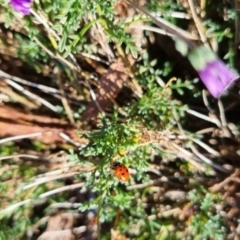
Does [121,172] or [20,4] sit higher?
[20,4]

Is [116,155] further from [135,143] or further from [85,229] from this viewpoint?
[85,229]

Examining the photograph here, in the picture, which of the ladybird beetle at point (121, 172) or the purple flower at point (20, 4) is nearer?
the purple flower at point (20, 4)

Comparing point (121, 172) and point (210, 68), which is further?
point (121, 172)

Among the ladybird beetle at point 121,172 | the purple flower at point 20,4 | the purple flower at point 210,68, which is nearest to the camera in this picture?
the purple flower at point 210,68

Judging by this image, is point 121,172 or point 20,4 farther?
point 121,172

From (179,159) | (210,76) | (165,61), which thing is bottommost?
(210,76)

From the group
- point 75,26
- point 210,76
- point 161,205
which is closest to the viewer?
point 210,76

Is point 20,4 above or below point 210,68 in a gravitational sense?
above

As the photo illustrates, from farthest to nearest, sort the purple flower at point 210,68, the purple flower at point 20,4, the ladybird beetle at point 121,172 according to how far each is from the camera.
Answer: the ladybird beetle at point 121,172 < the purple flower at point 20,4 < the purple flower at point 210,68

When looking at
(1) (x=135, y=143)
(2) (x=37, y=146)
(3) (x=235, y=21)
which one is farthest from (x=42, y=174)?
(3) (x=235, y=21)
